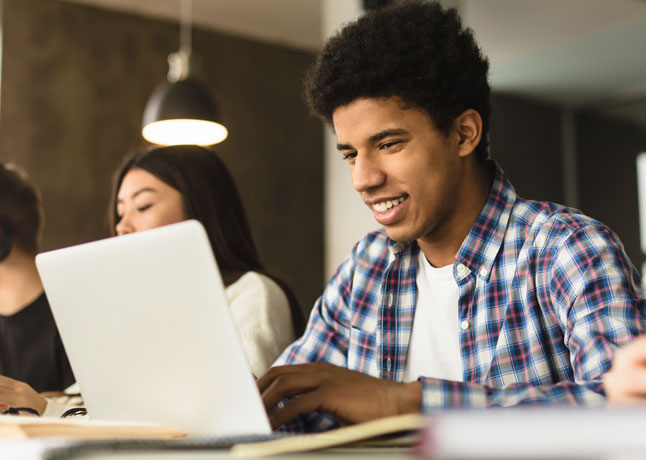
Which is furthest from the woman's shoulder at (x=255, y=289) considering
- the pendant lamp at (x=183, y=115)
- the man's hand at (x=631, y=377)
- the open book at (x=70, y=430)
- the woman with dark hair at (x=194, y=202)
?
the pendant lamp at (x=183, y=115)

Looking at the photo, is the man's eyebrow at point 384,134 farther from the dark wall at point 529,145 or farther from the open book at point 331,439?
the dark wall at point 529,145

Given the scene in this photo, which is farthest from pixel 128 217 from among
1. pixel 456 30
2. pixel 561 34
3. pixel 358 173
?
pixel 561 34

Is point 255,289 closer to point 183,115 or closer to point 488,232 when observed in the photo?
point 488,232

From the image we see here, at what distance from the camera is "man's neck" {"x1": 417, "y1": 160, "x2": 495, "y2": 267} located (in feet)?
4.57

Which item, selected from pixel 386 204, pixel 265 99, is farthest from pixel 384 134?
pixel 265 99

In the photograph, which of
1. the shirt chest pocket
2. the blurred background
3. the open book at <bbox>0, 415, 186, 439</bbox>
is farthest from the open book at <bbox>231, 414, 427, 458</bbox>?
the blurred background

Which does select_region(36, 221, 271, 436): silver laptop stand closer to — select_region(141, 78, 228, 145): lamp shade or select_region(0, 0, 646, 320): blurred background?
select_region(141, 78, 228, 145): lamp shade

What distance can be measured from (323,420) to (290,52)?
15.3ft

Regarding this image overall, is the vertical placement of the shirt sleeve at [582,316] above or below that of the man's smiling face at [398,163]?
below

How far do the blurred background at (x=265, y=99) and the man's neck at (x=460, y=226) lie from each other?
2179mm

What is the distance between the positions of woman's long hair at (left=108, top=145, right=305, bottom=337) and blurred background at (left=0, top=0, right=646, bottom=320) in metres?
1.67

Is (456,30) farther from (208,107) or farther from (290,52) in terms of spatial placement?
(290,52)

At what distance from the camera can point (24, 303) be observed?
6.95 feet

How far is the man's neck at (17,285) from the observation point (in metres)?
2.12
